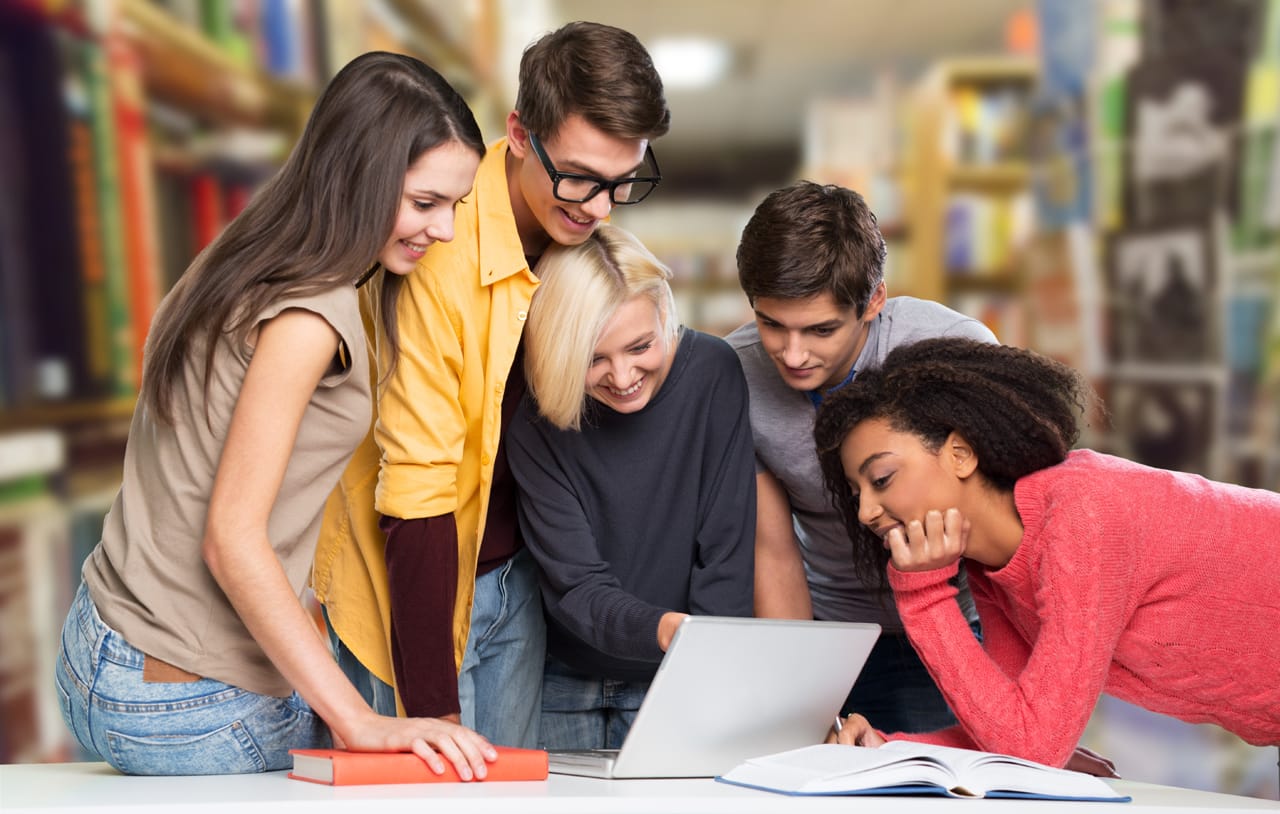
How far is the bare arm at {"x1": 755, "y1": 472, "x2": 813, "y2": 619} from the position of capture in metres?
1.71

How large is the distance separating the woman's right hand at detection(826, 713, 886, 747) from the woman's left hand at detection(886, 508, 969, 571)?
198mm

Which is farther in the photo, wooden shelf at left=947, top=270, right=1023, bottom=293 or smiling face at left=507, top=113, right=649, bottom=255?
wooden shelf at left=947, top=270, right=1023, bottom=293

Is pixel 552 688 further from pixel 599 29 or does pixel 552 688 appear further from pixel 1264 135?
pixel 1264 135

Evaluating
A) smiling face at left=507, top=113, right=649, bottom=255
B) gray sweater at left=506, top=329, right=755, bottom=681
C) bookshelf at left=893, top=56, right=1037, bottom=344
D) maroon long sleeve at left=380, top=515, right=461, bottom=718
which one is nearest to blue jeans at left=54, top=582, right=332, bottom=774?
maroon long sleeve at left=380, top=515, right=461, bottom=718

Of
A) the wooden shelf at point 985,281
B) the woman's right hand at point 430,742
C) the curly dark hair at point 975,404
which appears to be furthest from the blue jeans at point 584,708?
the wooden shelf at point 985,281

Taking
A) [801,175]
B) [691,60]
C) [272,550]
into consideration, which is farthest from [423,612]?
[691,60]

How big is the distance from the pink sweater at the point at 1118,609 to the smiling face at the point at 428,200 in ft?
2.20

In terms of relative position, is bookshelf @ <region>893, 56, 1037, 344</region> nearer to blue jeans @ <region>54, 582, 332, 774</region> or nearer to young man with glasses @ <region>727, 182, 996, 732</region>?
young man with glasses @ <region>727, 182, 996, 732</region>

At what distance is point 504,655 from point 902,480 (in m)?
0.64

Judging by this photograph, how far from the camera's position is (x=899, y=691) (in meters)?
1.86

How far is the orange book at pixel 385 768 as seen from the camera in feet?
3.72

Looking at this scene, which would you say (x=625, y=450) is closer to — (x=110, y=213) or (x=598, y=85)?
(x=598, y=85)

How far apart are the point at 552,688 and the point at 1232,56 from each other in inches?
118

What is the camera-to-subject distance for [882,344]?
172 centimetres
